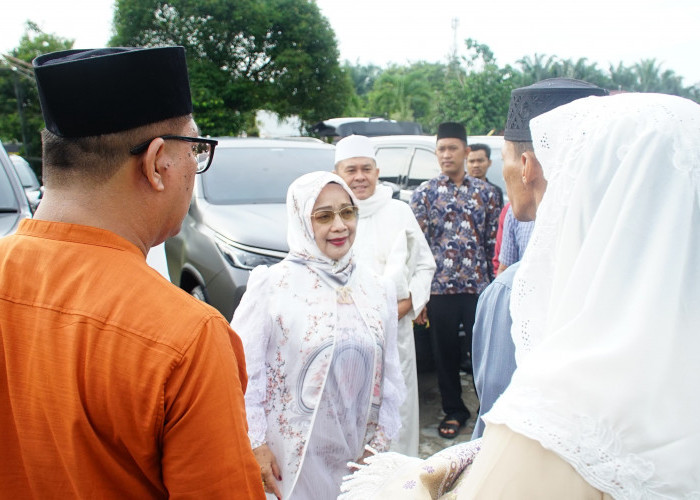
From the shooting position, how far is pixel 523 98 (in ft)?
7.50

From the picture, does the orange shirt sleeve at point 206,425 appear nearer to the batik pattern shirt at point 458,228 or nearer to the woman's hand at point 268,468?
the woman's hand at point 268,468

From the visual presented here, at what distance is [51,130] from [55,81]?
10 centimetres

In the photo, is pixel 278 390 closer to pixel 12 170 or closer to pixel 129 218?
pixel 129 218

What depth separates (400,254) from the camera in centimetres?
380

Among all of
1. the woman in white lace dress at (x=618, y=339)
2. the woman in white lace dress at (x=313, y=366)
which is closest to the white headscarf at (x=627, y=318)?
the woman in white lace dress at (x=618, y=339)

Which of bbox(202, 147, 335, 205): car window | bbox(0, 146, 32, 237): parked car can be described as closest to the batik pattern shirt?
bbox(202, 147, 335, 205): car window

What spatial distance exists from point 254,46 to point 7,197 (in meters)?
30.1

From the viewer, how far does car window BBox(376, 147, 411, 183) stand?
285 inches

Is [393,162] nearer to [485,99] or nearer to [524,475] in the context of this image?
[524,475]

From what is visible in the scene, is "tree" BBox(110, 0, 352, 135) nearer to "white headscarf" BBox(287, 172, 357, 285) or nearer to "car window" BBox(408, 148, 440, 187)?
"car window" BBox(408, 148, 440, 187)

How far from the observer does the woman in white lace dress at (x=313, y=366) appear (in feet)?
7.77

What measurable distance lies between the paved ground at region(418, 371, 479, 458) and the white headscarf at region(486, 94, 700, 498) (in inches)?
120

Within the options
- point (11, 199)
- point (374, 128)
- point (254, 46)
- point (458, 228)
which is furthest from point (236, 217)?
point (254, 46)

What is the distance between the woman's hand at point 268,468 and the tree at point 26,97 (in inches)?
1180
